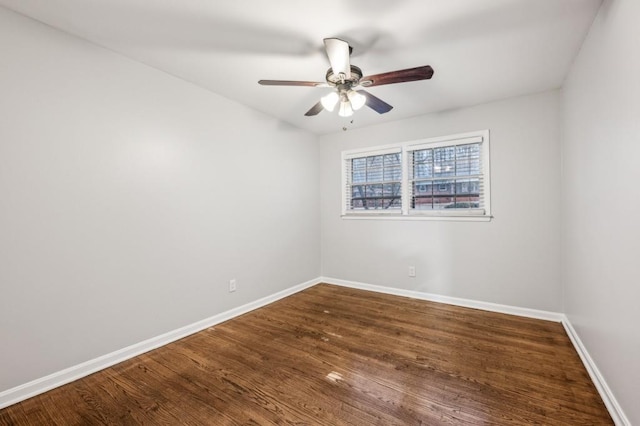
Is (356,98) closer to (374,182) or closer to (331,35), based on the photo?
(331,35)

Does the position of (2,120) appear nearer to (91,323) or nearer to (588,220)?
(91,323)

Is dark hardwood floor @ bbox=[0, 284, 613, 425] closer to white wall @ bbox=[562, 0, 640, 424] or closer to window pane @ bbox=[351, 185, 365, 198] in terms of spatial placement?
white wall @ bbox=[562, 0, 640, 424]

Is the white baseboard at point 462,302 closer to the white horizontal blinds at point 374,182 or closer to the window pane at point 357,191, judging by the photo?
the white horizontal blinds at point 374,182

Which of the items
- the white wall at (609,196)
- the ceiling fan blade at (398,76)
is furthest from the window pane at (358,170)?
the white wall at (609,196)

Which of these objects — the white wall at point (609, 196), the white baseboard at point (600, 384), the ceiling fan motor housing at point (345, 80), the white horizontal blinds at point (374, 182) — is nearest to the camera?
the white wall at point (609, 196)

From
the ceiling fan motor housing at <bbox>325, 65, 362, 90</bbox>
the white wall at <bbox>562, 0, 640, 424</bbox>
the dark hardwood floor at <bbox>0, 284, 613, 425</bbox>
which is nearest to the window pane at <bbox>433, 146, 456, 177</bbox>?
the white wall at <bbox>562, 0, 640, 424</bbox>

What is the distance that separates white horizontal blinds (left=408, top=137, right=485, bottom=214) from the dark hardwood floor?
1.43 m

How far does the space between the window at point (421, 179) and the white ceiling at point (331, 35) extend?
0.87 metres

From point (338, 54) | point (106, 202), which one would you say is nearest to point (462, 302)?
point (338, 54)

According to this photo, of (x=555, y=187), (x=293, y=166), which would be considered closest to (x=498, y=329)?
(x=555, y=187)

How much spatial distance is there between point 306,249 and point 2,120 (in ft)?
10.9

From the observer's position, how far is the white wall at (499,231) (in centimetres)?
299

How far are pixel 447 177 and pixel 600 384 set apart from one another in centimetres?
239

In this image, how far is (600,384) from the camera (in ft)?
5.85
